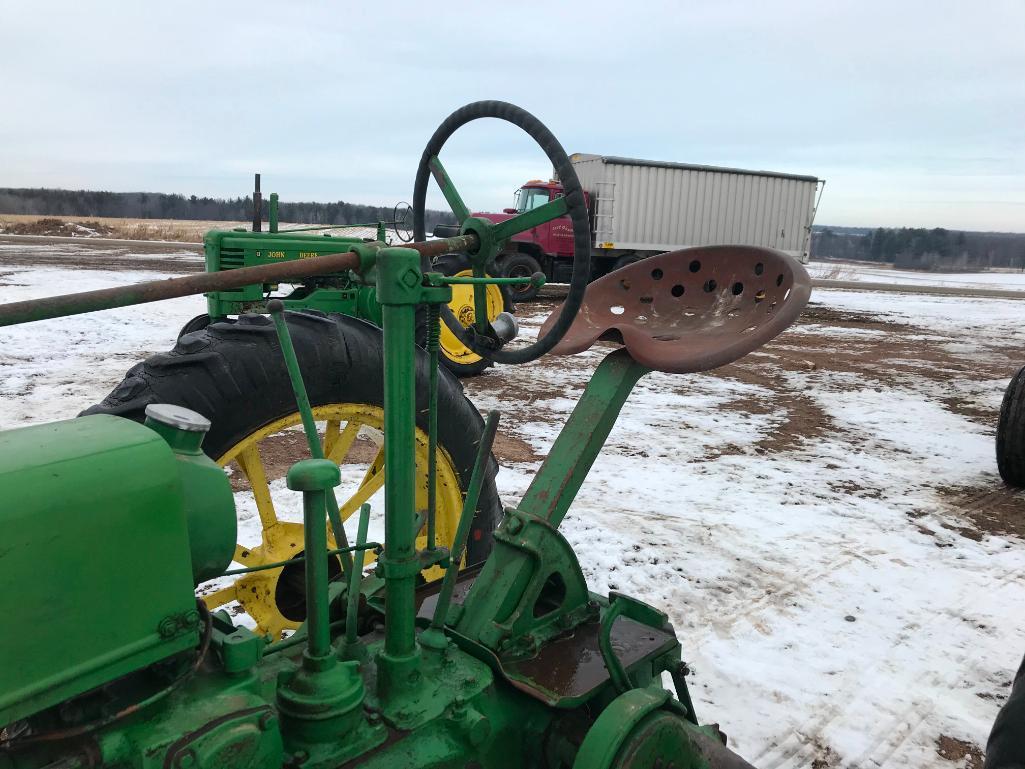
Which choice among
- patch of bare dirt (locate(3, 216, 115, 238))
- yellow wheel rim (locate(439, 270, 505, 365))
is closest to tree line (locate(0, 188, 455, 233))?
patch of bare dirt (locate(3, 216, 115, 238))

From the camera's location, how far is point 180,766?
1.11 meters

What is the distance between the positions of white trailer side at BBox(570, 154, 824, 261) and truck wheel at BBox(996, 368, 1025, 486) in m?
10.7

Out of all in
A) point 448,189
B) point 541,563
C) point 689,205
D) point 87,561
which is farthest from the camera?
point 689,205

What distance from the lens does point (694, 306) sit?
2531 millimetres

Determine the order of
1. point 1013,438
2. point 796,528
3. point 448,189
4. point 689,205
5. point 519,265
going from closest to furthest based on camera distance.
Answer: point 448,189 → point 796,528 → point 1013,438 → point 519,265 → point 689,205

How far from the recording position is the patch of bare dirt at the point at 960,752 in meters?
2.31

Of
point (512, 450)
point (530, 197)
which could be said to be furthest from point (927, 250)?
point (512, 450)

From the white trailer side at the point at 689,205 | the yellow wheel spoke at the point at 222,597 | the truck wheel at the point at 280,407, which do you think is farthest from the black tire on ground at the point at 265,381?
the white trailer side at the point at 689,205

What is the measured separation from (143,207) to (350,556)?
208 ft

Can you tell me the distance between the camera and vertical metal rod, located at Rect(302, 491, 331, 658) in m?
1.29

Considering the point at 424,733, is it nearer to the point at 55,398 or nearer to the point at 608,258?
the point at 55,398

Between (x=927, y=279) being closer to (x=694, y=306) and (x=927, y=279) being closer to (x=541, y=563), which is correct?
(x=694, y=306)

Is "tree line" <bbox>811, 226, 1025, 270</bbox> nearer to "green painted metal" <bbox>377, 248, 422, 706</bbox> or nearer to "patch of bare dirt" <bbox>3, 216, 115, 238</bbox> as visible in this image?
"patch of bare dirt" <bbox>3, 216, 115, 238</bbox>

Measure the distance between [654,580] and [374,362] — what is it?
1678 mm
